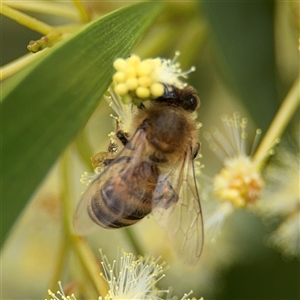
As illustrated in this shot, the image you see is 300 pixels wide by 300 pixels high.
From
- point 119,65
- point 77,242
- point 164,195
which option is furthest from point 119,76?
point 77,242

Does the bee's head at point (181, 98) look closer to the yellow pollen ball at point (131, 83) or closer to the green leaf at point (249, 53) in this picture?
the yellow pollen ball at point (131, 83)

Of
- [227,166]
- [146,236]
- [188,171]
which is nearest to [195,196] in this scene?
[188,171]

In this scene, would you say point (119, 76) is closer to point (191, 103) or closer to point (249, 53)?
point (191, 103)

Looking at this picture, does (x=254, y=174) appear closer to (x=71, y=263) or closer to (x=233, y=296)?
(x=71, y=263)

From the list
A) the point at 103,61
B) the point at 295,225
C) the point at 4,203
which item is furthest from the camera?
the point at 295,225

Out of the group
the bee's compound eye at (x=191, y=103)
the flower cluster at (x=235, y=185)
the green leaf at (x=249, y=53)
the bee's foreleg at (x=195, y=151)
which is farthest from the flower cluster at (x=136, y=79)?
the green leaf at (x=249, y=53)

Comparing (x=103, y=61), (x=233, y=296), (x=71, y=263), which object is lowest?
(x=233, y=296)
